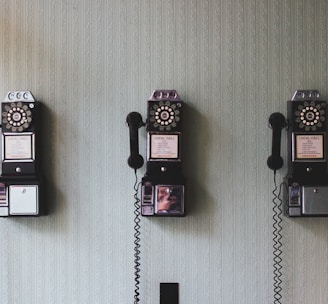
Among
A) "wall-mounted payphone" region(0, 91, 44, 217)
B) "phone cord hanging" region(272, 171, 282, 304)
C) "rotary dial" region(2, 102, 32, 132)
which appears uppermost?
"rotary dial" region(2, 102, 32, 132)

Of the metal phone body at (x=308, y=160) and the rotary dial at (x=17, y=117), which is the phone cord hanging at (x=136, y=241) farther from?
the metal phone body at (x=308, y=160)

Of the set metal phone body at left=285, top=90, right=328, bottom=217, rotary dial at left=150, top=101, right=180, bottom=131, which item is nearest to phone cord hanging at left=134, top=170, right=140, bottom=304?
rotary dial at left=150, top=101, right=180, bottom=131

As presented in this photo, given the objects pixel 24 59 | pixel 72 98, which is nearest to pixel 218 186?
pixel 72 98

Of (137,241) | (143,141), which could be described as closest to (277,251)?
(137,241)

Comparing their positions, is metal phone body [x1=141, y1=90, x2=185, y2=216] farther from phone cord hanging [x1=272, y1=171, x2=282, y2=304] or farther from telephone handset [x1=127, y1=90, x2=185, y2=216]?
phone cord hanging [x1=272, y1=171, x2=282, y2=304]

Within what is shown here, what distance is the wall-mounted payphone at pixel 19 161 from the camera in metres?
1.65

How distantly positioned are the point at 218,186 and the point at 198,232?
0.22 metres

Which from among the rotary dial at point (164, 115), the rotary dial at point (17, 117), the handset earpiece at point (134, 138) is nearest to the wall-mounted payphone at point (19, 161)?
the rotary dial at point (17, 117)

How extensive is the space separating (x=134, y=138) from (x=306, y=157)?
0.73 metres

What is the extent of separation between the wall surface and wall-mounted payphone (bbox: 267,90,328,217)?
86mm

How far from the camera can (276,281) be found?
1713mm

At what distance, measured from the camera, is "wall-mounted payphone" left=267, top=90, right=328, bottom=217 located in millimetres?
1615

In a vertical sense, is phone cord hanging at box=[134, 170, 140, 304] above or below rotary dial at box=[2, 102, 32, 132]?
below

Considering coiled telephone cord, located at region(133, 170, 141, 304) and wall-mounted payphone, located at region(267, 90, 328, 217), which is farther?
coiled telephone cord, located at region(133, 170, 141, 304)
